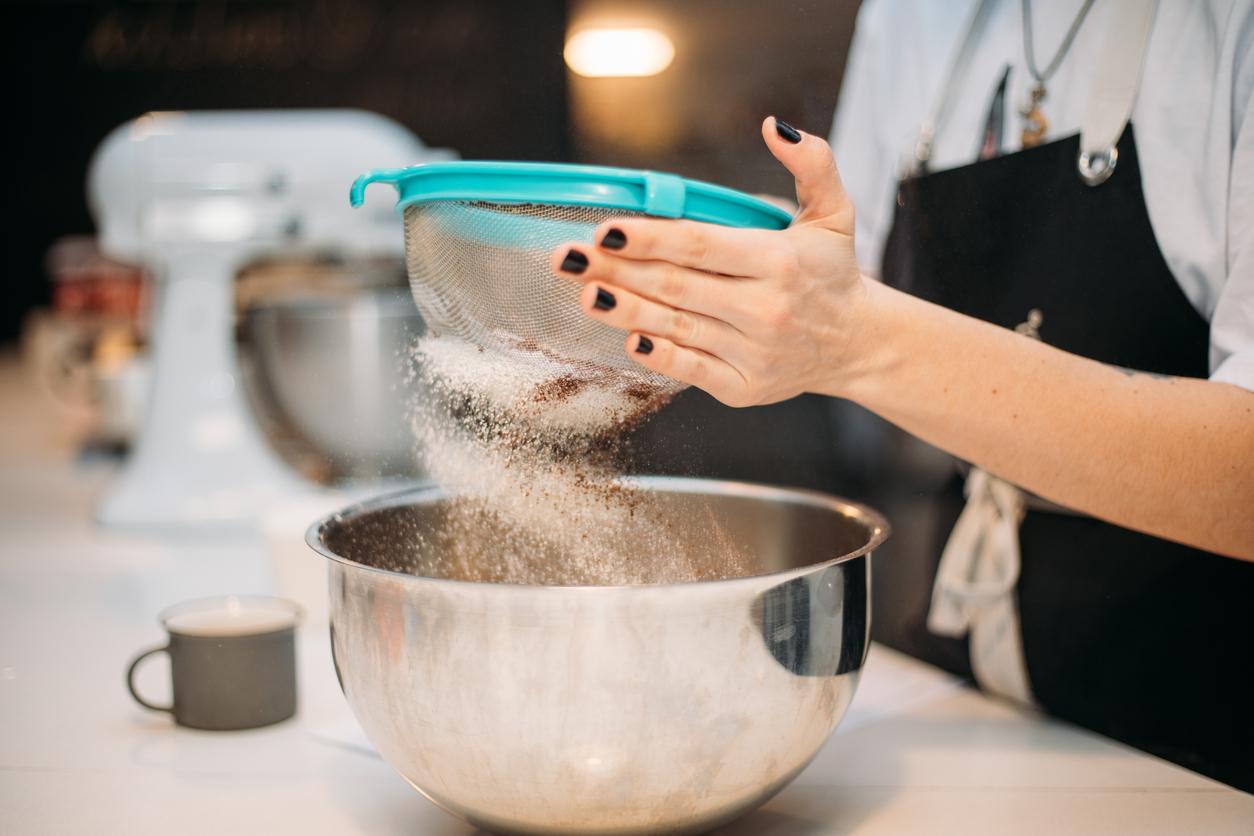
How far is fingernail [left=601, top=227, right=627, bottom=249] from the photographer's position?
427 mm

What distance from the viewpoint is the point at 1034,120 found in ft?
2.27

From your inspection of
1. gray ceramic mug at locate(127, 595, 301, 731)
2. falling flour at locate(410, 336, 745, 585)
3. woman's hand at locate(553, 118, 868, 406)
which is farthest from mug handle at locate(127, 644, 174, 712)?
woman's hand at locate(553, 118, 868, 406)

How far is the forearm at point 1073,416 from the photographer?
0.54m

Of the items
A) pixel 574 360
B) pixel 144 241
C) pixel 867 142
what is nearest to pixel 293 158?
pixel 144 241

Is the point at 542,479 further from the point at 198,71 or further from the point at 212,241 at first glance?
the point at 198,71

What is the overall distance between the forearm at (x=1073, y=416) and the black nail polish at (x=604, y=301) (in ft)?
0.47

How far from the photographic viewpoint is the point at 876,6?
0.83m

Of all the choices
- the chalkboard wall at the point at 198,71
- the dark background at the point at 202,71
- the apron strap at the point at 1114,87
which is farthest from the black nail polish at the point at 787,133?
the chalkboard wall at the point at 198,71

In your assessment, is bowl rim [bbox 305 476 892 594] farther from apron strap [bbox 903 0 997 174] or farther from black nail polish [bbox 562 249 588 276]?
apron strap [bbox 903 0 997 174]

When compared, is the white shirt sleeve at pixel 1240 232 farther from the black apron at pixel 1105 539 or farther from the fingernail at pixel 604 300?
A: the fingernail at pixel 604 300

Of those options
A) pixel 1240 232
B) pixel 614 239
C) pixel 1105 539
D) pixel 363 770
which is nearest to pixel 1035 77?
pixel 1240 232

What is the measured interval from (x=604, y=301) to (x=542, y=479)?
179mm

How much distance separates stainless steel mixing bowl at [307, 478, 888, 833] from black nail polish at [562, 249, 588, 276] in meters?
0.13

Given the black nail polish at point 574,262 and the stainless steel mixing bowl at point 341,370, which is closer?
the black nail polish at point 574,262
